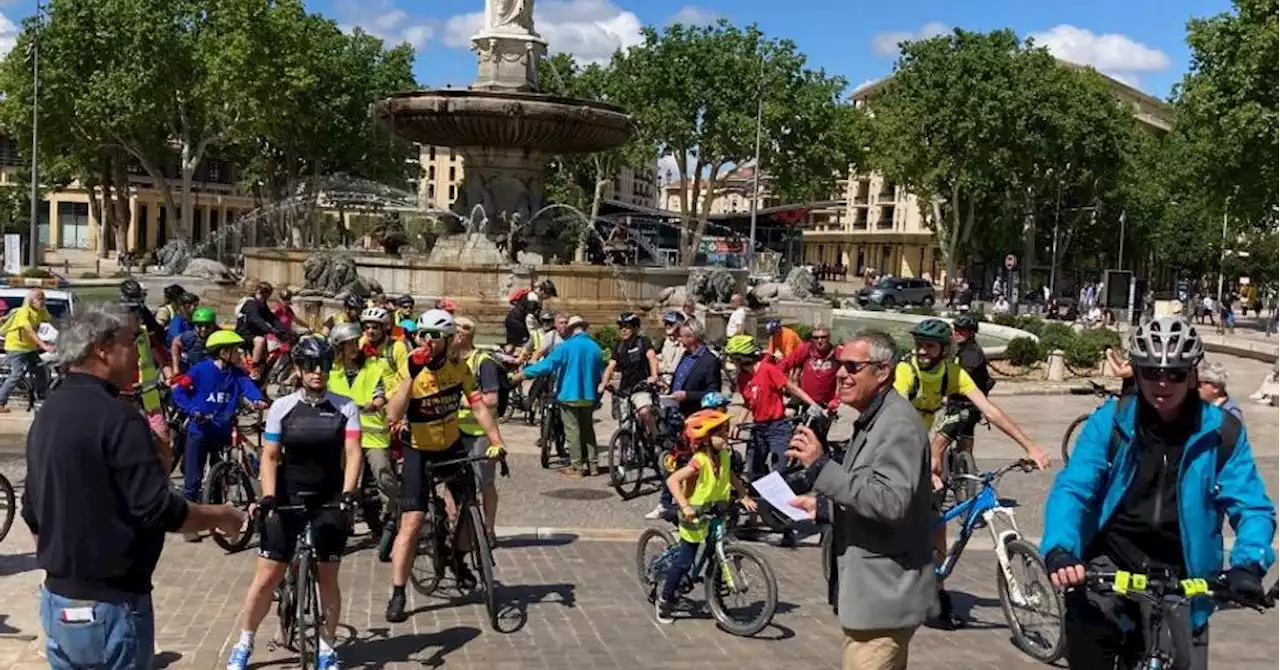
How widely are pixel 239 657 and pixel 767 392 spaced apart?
5574 mm

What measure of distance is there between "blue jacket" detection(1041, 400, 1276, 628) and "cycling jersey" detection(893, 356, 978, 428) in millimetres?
3838

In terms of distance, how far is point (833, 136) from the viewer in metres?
57.9

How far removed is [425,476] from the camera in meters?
7.43

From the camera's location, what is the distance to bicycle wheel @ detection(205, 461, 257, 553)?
8977mm

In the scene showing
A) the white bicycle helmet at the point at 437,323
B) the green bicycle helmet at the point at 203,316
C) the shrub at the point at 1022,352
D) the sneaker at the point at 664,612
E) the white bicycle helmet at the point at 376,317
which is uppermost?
the white bicycle helmet at the point at 437,323

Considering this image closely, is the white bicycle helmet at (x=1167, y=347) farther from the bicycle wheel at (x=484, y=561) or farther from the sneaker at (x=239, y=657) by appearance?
the sneaker at (x=239, y=657)

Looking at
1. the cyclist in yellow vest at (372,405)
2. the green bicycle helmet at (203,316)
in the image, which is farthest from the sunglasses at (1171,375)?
the green bicycle helmet at (203,316)

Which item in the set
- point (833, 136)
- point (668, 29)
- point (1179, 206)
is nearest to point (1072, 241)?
point (1179, 206)

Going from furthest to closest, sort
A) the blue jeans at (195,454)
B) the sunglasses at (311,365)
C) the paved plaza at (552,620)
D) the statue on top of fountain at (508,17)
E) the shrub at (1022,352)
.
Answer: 1. the statue on top of fountain at (508,17)
2. the shrub at (1022,352)
3. the blue jeans at (195,454)
4. the paved plaza at (552,620)
5. the sunglasses at (311,365)

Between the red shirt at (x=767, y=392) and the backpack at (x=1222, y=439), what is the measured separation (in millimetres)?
6471

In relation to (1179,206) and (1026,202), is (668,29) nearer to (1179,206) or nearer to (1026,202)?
(1026,202)

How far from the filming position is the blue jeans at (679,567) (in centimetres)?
747

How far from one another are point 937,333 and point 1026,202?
58.4m

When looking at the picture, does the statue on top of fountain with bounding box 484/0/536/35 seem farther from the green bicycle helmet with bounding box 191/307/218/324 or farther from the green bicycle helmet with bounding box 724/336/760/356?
the green bicycle helmet with bounding box 724/336/760/356
